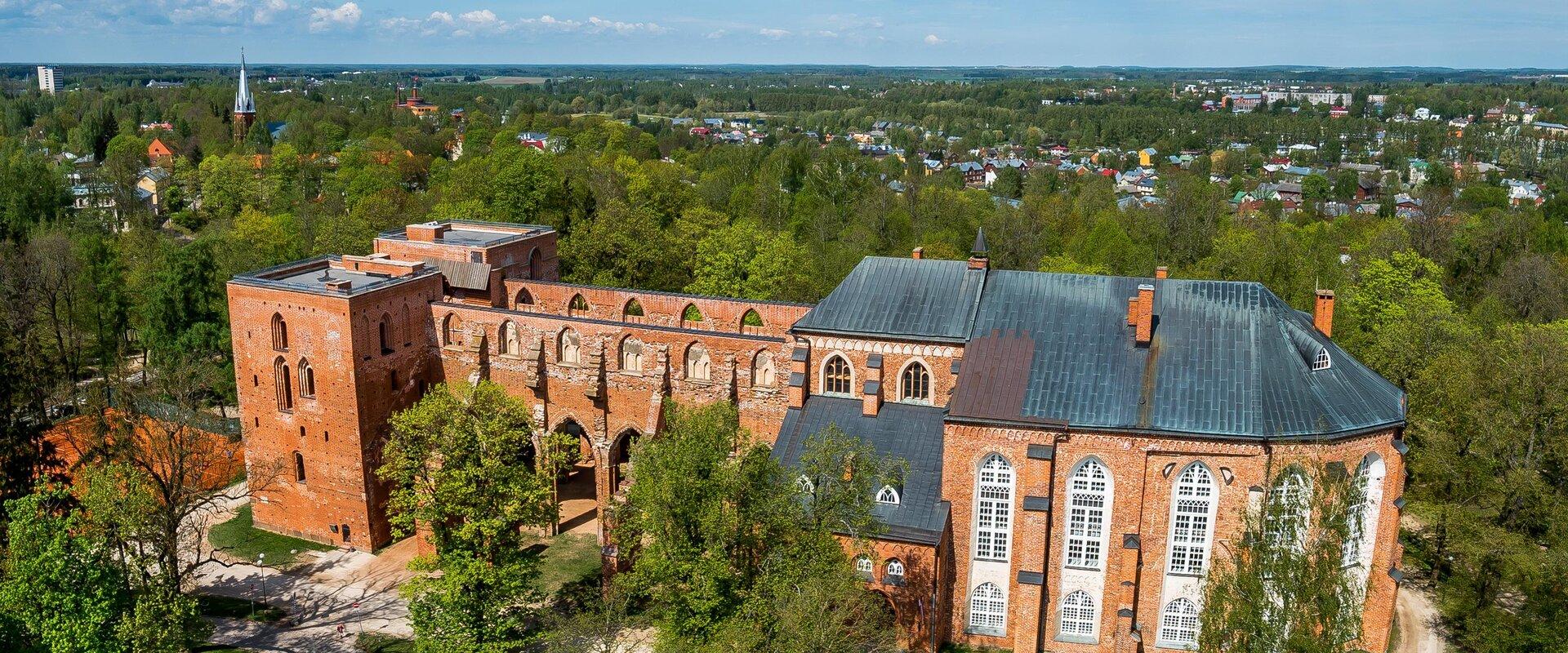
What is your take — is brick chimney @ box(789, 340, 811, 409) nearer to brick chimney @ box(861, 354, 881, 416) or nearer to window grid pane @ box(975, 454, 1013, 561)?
brick chimney @ box(861, 354, 881, 416)

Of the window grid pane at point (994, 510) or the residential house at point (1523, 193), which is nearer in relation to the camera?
the window grid pane at point (994, 510)

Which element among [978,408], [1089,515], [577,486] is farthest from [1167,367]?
[577,486]

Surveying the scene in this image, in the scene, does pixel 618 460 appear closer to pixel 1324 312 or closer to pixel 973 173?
pixel 1324 312

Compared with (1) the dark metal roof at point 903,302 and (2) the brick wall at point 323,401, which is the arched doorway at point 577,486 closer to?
(2) the brick wall at point 323,401

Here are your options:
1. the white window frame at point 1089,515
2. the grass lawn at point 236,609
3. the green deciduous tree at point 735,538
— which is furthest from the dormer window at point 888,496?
the grass lawn at point 236,609

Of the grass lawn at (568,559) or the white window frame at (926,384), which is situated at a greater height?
the white window frame at (926,384)

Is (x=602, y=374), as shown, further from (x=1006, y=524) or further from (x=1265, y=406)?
(x=1265, y=406)
